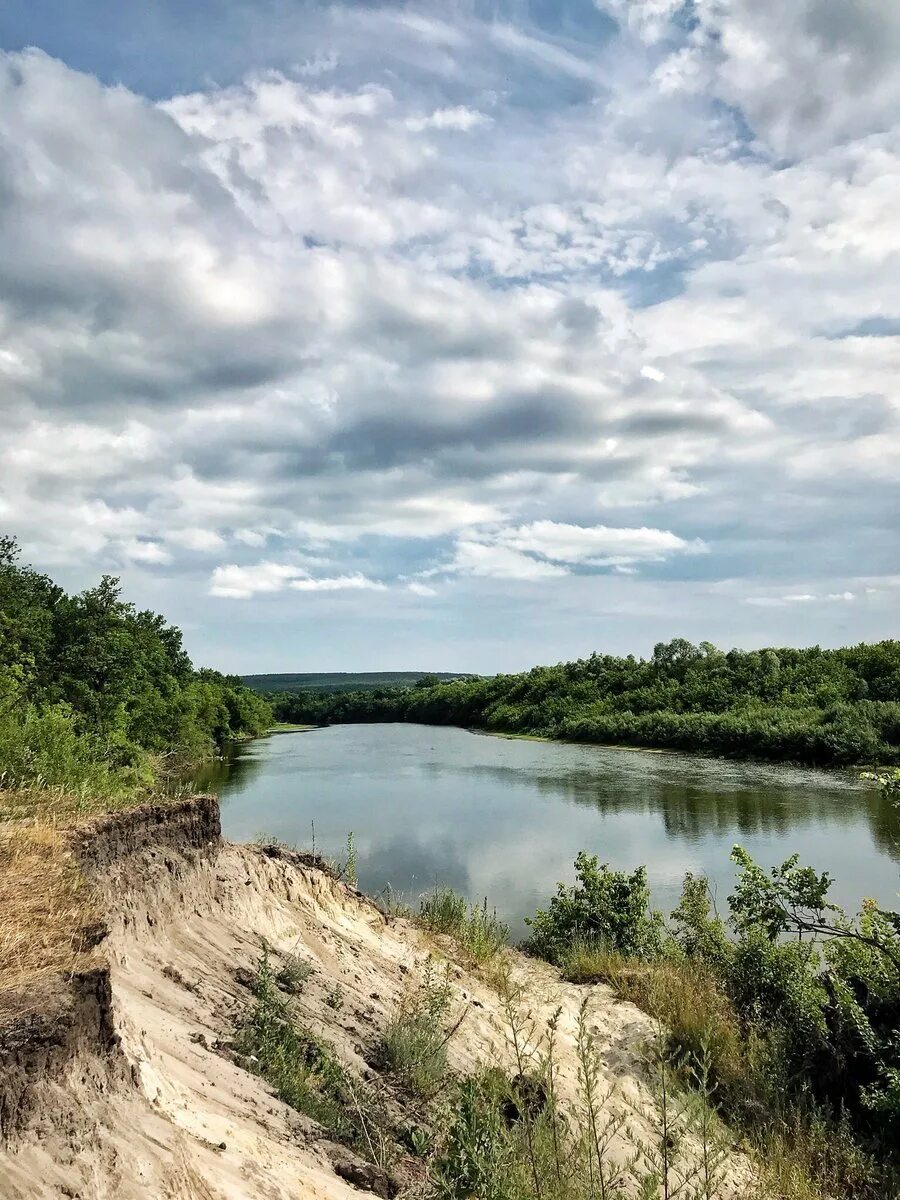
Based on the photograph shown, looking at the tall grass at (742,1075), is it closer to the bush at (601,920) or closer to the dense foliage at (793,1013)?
the dense foliage at (793,1013)

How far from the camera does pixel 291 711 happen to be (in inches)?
6304

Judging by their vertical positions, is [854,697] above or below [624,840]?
above

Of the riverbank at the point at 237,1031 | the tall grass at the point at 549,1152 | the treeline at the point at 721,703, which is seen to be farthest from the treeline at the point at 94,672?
the treeline at the point at 721,703

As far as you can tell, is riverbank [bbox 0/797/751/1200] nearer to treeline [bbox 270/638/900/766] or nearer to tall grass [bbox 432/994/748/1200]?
tall grass [bbox 432/994/748/1200]

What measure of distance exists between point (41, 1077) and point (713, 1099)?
8309 mm

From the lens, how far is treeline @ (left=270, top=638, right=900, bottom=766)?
54969 millimetres

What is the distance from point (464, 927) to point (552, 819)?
790 inches

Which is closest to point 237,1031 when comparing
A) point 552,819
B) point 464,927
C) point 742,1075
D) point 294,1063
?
point 294,1063

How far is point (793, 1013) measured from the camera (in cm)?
1084

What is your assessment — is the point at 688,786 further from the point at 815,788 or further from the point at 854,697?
the point at 854,697

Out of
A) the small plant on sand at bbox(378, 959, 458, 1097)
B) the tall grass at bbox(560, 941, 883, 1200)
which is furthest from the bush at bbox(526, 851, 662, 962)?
the small plant on sand at bbox(378, 959, 458, 1097)

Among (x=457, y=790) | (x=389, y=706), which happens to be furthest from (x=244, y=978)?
(x=389, y=706)

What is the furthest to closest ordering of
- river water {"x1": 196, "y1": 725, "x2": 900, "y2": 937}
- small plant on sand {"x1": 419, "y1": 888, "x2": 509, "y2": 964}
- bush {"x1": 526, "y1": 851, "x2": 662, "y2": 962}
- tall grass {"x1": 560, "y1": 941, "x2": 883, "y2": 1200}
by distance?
river water {"x1": 196, "y1": 725, "x2": 900, "y2": 937} → bush {"x1": 526, "y1": 851, "x2": 662, "y2": 962} → small plant on sand {"x1": 419, "y1": 888, "x2": 509, "y2": 964} → tall grass {"x1": 560, "y1": 941, "x2": 883, "y2": 1200}

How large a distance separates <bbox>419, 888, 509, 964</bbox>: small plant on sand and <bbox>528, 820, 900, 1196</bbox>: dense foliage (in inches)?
58.9
